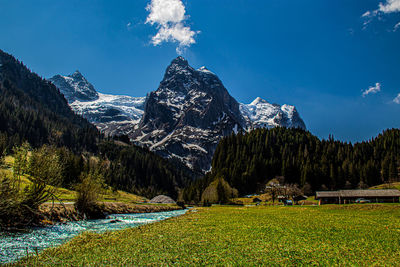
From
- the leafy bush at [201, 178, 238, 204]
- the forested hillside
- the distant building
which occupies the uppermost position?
the forested hillside

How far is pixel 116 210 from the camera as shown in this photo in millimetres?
74812

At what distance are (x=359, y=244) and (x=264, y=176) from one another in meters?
184

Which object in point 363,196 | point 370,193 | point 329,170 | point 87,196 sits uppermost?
point 329,170

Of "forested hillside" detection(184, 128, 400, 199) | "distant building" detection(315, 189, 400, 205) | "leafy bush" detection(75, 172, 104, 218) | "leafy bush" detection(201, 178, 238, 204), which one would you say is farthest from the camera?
"forested hillside" detection(184, 128, 400, 199)

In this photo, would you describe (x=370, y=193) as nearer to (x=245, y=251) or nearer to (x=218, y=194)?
(x=218, y=194)

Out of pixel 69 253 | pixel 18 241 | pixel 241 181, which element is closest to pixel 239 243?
pixel 69 253

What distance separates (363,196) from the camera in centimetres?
9006

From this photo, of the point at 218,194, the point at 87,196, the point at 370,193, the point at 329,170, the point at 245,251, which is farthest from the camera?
the point at 329,170

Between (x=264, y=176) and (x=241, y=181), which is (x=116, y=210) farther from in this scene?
(x=264, y=176)

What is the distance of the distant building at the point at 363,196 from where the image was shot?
88.5m

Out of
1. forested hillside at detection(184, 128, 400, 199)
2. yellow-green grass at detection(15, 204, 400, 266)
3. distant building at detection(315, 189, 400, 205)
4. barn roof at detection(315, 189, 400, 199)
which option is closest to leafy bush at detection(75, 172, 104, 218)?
yellow-green grass at detection(15, 204, 400, 266)

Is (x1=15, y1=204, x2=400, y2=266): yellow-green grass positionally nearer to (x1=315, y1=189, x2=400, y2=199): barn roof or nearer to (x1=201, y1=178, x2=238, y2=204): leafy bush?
(x1=315, y1=189, x2=400, y2=199): barn roof

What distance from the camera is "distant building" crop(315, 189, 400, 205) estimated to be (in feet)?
290

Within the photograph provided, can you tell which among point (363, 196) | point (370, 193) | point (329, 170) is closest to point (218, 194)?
point (363, 196)
